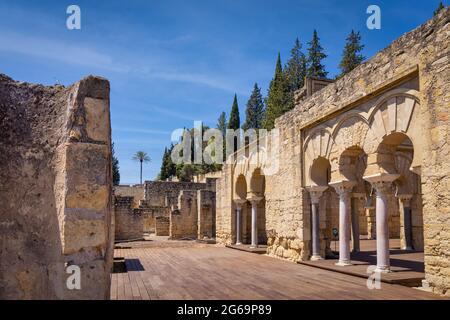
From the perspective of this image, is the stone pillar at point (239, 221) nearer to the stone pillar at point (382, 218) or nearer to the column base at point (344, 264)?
the column base at point (344, 264)

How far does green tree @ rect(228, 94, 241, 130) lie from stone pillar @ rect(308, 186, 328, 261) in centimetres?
3906

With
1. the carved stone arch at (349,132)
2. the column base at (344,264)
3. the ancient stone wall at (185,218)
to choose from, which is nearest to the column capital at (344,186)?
the carved stone arch at (349,132)

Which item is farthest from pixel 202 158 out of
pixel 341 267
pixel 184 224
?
pixel 341 267

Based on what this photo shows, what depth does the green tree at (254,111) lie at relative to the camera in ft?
166

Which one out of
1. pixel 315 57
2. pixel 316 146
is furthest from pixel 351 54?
pixel 316 146

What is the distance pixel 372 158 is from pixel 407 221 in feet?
24.9

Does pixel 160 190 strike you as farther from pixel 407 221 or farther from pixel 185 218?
pixel 407 221

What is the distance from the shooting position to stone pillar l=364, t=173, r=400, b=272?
755 cm

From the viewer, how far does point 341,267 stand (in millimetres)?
8648

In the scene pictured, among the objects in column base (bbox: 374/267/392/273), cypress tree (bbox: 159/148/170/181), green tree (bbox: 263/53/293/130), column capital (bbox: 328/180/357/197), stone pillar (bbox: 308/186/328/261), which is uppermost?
green tree (bbox: 263/53/293/130)

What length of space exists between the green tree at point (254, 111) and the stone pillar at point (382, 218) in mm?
42699

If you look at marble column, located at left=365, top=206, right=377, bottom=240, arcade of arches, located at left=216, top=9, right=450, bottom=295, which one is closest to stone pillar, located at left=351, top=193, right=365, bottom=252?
arcade of arches, located at left=216, top=9, right=450, bottom=295

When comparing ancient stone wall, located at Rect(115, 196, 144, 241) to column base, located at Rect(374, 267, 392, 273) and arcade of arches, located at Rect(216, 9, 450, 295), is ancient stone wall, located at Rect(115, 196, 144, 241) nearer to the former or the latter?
arcade of arches, located at Rect(216, 9, 450, 295)
